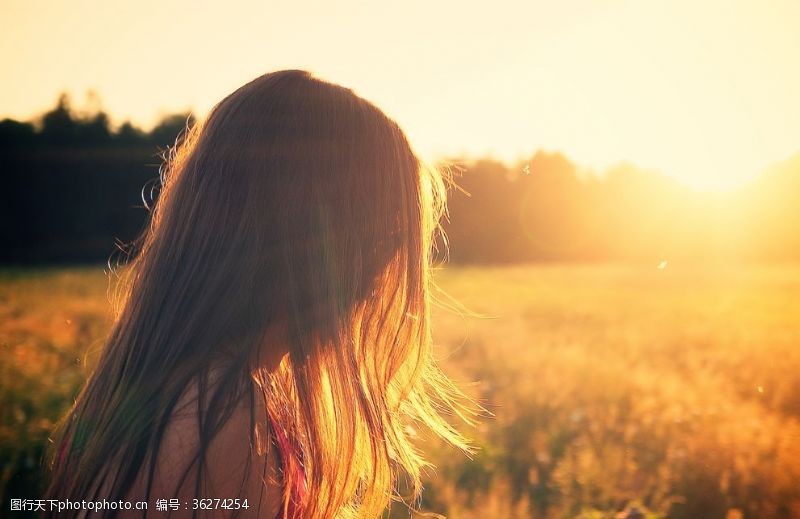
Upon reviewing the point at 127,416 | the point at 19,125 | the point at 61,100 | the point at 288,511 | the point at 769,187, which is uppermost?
the point at 61,100

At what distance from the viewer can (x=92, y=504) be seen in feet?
3.49

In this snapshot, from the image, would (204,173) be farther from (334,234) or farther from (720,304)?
(720,304)

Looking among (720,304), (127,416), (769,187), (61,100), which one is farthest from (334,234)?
(61,100)

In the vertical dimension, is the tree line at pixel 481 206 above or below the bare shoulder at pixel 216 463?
above

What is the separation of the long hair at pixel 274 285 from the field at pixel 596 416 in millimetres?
782

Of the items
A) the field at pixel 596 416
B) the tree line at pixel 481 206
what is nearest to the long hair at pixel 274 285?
the field at pixel 596 416

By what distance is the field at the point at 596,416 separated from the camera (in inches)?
120

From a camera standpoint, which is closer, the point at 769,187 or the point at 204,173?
the point at 204,173

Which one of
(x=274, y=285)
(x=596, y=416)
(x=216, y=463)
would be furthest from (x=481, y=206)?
(x=216, y=463)

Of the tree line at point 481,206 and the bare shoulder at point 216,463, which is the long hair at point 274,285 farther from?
the tree line at point 481,206

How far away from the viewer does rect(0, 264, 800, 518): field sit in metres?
3.05

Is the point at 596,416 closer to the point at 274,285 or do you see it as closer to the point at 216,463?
the point at 274,285

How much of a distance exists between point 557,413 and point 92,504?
4.13 m

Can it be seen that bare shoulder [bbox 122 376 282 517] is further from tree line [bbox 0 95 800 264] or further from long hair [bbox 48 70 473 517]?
tree line [bbox 0 95 800 264]
